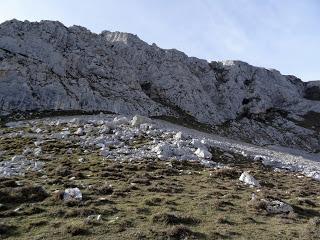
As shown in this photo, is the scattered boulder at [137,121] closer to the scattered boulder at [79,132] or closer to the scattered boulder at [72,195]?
the scattered boulder at [79,132]

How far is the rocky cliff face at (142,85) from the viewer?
222 ft

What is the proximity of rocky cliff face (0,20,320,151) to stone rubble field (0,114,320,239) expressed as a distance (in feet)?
67.5

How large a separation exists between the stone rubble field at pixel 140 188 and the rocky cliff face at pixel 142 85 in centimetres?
2056

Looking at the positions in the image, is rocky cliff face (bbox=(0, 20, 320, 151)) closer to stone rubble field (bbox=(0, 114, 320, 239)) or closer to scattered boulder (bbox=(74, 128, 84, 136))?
scattered boulder (bbox=(74, 128, 84, 136))

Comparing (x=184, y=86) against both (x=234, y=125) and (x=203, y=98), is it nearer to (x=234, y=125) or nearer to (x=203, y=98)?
(x=203, y=98)

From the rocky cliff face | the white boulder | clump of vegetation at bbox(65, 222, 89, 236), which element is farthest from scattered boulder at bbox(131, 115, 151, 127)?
clump of vegetation at bbox(65, 222, 89, 236)

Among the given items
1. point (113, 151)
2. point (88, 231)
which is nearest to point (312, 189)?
point (113, 151)

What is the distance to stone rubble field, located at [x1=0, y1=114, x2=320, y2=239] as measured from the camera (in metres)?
19.3

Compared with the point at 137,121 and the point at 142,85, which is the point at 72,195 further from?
the point at 142,85

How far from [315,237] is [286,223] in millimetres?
2287

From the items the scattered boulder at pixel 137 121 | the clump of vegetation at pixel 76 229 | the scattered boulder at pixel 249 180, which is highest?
the scattered boulder at pixel 137 121

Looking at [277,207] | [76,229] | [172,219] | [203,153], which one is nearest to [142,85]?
[203,153]

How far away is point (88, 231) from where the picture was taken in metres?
18.2

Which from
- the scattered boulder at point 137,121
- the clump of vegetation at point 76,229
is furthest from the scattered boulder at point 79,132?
the clump of vegetation at point 76,229
